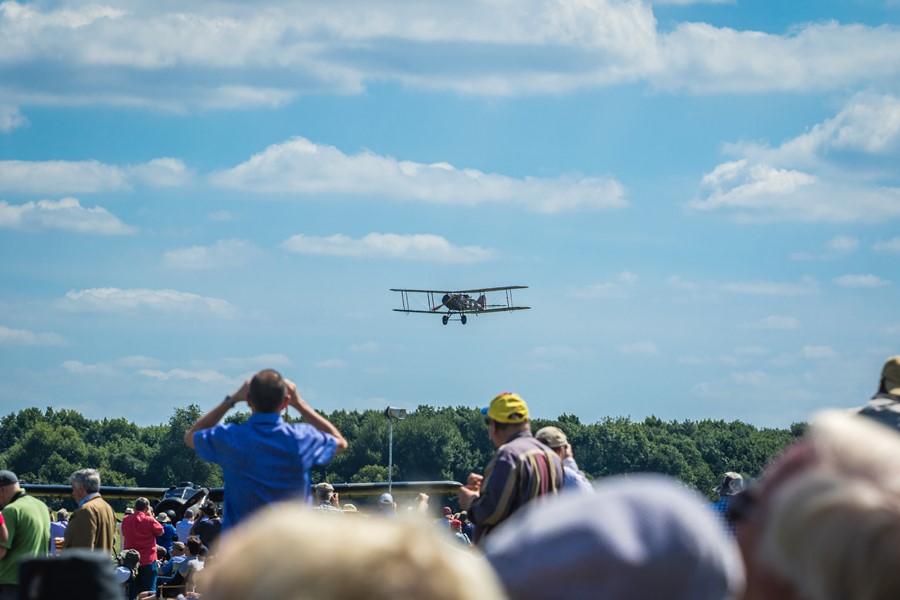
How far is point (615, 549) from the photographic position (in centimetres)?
170

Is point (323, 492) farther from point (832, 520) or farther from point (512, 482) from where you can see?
point (832, 520)

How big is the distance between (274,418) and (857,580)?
456 cm

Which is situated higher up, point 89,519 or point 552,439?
point 552,439

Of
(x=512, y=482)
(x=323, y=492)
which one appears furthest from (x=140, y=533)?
(x=512, y=482)

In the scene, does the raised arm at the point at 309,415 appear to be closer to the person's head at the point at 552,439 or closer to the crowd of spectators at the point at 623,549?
the person's head at the point at 552,439

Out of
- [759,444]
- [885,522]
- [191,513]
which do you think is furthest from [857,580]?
[759,444]

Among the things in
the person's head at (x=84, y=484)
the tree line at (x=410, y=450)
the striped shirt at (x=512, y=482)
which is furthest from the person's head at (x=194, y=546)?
the tree line at (x=410, y=450)

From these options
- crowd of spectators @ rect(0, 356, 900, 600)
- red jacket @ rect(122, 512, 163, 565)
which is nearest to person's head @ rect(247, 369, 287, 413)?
crowd of spectators @ rect(0, 356, 900, 600)

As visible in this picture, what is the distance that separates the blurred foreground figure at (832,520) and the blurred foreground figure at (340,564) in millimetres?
417

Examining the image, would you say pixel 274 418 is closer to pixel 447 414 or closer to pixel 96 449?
pixel 447 414

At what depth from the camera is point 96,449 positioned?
153500mm

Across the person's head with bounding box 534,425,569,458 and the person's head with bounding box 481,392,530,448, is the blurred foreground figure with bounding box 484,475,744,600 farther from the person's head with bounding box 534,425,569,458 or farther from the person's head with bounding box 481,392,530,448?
the person's head with bounding box 534,425,569,458

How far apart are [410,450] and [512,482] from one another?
13635cm

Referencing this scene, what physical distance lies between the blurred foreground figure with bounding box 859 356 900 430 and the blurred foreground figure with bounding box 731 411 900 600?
3.59m
